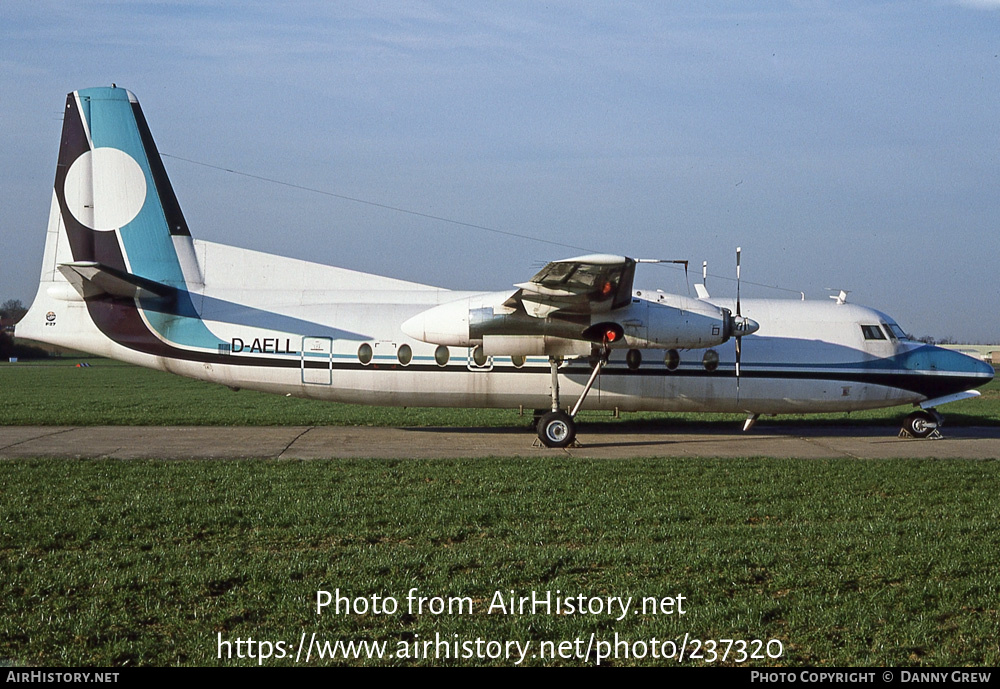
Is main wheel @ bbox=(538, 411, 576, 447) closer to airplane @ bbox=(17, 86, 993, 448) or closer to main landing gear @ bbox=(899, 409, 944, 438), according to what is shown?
airplane @ bbox=(17, 86, 993, 448)

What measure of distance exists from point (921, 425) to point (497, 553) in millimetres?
12883

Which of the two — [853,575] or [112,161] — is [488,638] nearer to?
[853,575]

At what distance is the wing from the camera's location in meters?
12.9

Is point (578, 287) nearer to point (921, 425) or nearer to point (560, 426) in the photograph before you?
point (560, 426)

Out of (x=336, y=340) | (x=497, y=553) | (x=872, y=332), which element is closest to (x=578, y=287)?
(x=336, y=340)

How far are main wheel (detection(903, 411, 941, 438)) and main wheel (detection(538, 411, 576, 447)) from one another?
24.4 ft

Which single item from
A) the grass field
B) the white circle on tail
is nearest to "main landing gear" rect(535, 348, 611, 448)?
the grass field

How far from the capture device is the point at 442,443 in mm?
15344

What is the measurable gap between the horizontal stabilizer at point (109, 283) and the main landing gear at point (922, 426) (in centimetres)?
1518

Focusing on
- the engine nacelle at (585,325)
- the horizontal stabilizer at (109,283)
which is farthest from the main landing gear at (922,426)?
the horizontal stabilizer at (109,283)

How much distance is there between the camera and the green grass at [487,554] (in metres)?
5.70

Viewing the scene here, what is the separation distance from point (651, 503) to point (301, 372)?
8.47m
